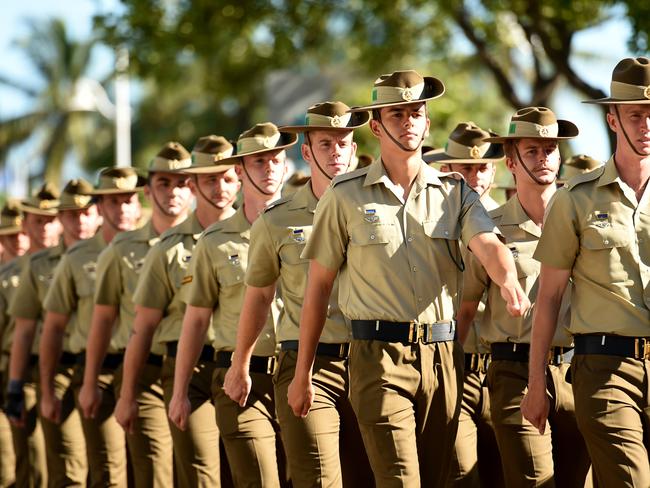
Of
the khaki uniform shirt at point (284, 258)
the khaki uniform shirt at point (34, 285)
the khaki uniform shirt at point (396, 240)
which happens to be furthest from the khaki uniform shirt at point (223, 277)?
the khaki uniform shirt at point (34, 285)

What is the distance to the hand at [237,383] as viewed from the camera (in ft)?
26.4

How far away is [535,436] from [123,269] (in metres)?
3.85

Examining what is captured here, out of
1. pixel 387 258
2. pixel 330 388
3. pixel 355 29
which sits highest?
pixel 355 29

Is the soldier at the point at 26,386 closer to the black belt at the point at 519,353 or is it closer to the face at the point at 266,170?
the face at the point at 266,170

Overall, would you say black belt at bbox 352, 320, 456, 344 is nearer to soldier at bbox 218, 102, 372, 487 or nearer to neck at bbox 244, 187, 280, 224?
soldier at bbox 218, 102, 372, 487

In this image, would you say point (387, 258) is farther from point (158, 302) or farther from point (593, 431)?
point (158, 302)

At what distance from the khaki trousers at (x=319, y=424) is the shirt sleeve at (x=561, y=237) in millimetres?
1427

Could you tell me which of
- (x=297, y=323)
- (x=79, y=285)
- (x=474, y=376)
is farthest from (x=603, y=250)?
(x=79, y=285)

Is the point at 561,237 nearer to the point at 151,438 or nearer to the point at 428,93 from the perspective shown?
the point at 428,93

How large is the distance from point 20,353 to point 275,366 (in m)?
4.87

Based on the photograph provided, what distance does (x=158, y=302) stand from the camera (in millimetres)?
9711

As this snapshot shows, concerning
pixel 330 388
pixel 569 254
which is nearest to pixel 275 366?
pixel 330 388

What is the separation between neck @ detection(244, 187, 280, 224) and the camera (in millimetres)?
8867

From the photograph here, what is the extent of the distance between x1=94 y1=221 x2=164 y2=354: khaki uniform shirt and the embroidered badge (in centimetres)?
398
